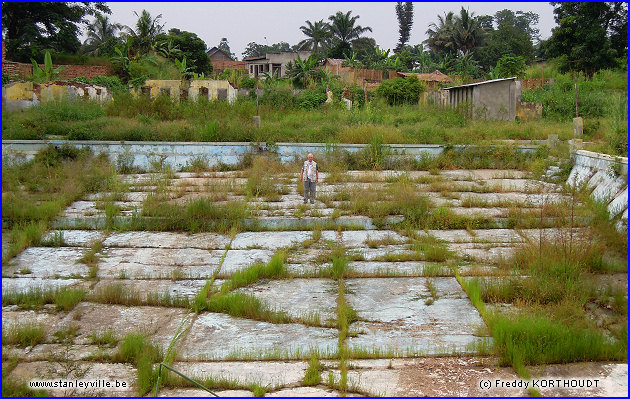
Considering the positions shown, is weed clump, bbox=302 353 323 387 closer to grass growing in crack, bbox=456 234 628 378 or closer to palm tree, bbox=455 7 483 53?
grass growing in crack, bbox=456 234 628 378

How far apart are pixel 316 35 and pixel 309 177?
4311 cm

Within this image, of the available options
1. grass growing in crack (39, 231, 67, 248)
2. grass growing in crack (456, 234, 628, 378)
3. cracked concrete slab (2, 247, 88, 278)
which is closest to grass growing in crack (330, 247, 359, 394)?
grass growing in crack (456, 234, 628, 378)

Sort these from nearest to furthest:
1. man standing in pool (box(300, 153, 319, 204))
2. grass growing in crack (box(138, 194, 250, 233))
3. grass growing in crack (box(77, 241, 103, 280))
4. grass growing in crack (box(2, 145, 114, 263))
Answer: grass growing in crack (box(77, 241, 103, 280))
grass growing in crack (box(2, 145, 114, 263))
grass growing in crack (box(138, 194, 250, 233))
man standing in pool (box(300, 153, 319, 204))

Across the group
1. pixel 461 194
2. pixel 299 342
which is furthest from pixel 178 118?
pixel 299 342

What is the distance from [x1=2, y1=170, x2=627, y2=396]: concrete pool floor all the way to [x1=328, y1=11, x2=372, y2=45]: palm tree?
4240 cm

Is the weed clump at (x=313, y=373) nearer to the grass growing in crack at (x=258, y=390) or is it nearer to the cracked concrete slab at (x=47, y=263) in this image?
the grass growing in crack at (x=258, y=390)

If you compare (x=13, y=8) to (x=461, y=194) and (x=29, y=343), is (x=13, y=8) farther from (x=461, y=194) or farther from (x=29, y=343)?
(x=29, y=343)

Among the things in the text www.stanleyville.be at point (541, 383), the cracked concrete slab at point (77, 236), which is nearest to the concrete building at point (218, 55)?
the cracked concrete slab at point (77, 236)

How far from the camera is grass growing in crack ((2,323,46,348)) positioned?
550cm

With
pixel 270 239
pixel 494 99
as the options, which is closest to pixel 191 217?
pixel 270 239

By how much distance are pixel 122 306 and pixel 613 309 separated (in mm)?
5577

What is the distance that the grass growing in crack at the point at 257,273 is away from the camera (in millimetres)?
7217

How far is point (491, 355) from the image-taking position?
520cm

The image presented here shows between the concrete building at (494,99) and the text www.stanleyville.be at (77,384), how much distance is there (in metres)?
15.8
